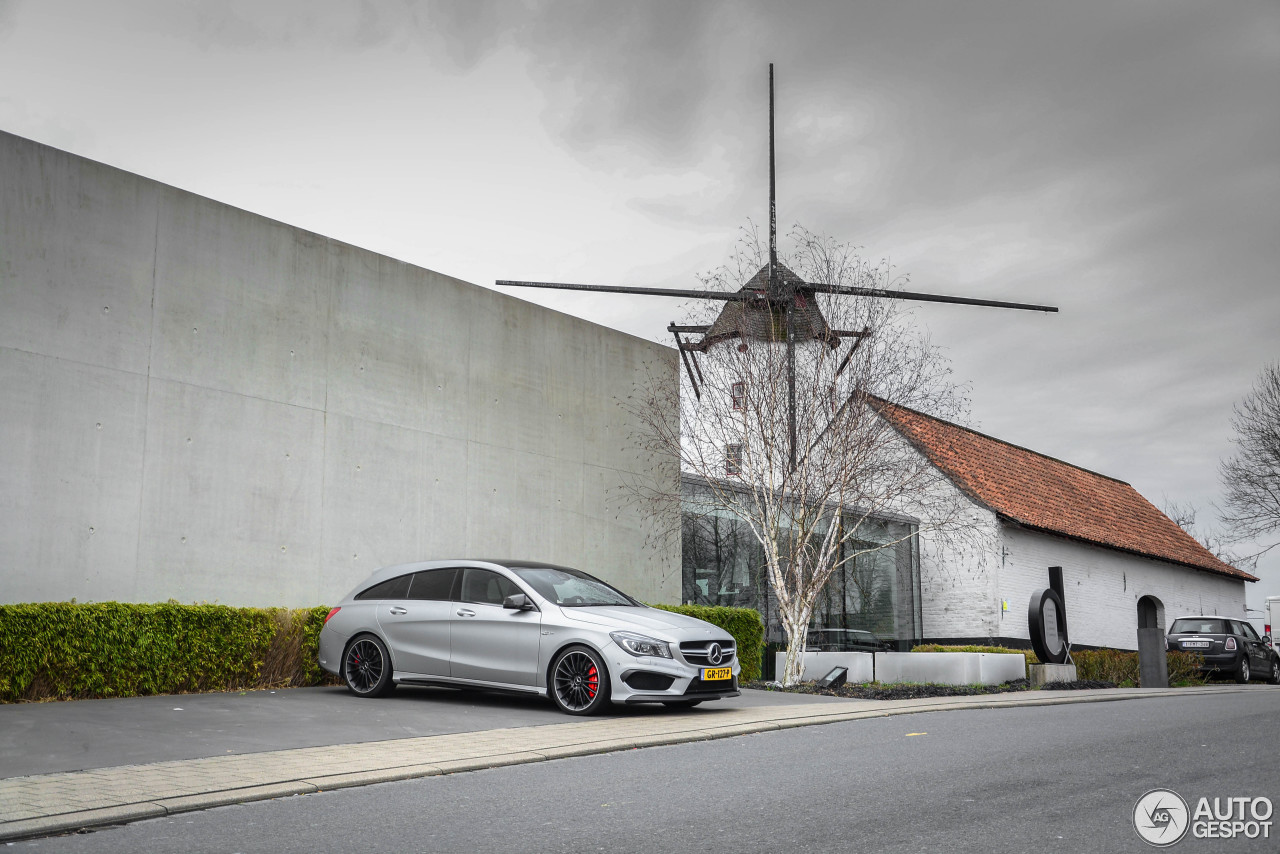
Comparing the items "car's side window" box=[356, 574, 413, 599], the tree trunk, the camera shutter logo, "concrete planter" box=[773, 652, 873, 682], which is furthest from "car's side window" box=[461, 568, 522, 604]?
"concrete planter" box=[773, 652, 873, 682]

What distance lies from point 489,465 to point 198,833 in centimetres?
1255

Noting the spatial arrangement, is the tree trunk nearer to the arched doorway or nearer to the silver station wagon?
the silver station wagon

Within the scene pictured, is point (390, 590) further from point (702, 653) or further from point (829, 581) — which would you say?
point (829, 581)

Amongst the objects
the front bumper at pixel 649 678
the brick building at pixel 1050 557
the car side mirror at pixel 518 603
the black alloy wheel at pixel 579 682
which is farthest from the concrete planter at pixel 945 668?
the car side mirror at pixel 518 603

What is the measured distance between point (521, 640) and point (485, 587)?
35.8 inches

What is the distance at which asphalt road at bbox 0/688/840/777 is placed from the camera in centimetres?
835

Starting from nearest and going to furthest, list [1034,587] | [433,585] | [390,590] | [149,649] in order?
[149,649] → [433,585] → [390,590] → [1034,587]

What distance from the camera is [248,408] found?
1507 cm

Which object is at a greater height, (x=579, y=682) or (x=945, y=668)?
(x=579, y=682)

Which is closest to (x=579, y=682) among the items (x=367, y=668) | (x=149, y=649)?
(x=367, y=668)

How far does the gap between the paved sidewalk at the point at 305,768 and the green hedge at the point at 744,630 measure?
637 centimetres

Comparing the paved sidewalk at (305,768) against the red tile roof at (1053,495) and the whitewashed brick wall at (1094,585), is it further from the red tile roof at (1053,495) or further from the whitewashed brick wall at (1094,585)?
the whitewashed brick wall at (1094,585)

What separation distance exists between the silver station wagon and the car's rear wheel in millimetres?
12

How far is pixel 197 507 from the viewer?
46.9 feet
